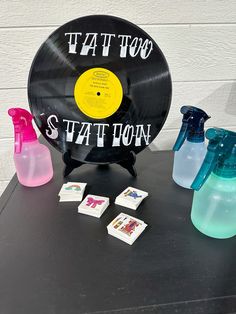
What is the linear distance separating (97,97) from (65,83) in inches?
2.8

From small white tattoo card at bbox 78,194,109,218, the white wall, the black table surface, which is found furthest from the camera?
the white wall

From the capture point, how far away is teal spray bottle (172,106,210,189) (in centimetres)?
47

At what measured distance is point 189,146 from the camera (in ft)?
1.69

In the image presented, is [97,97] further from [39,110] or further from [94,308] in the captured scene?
[94,308]

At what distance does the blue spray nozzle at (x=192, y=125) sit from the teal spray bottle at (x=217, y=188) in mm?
111

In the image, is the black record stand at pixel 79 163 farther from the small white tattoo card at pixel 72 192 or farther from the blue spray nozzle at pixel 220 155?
the blue spray nozzle at pixel 220 155

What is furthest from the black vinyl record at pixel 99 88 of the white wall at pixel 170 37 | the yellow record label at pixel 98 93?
the white wall at pixel 170 37

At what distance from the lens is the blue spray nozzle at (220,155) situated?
353 millimetres

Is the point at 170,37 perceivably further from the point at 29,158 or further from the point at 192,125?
the point at 29,158

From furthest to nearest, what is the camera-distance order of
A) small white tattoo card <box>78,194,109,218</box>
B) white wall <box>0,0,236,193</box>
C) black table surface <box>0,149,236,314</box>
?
white wall <box>0,0,236,193</box> < small white tattoo card <box>78,194,109,218</box> < black table surface <box>0,149,236,314</box>

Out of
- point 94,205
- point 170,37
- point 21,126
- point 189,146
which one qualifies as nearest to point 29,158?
point 21,126

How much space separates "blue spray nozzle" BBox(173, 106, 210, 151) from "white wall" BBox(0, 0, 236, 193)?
1.10ft

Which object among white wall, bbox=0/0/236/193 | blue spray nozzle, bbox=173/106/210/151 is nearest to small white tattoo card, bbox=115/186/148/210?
blue spray nozzle, bbox=173/106/210/151

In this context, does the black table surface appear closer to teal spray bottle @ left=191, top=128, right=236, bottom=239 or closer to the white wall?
teal spray bottle @ left=191, top=128, right=236, bottom=239
